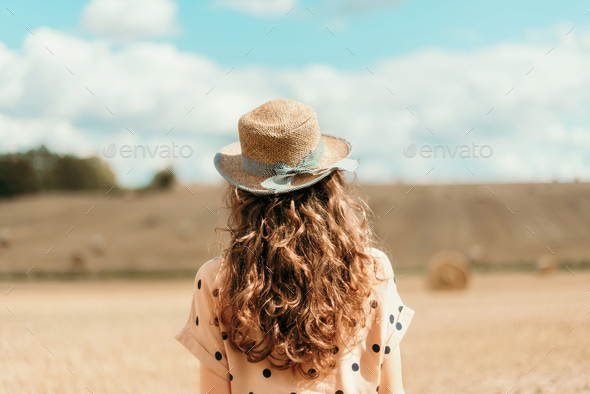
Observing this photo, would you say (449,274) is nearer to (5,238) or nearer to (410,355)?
(410,355)

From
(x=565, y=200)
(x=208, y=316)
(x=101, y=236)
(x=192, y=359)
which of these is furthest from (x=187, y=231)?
(x=208, y=316)

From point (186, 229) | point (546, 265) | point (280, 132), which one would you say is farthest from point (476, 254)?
point (280, 132)

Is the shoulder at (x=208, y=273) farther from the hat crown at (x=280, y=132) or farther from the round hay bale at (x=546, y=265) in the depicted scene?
the round hay bale at (x=546, y=265)

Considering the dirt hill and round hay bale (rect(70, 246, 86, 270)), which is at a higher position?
the dirt hill

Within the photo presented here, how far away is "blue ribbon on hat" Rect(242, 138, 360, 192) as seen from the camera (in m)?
1.91

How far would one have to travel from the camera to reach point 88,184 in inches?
2286

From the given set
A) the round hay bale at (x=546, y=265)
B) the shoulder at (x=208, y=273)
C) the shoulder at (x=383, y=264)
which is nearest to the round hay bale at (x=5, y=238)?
the round hay bale at (x=546, y=265)

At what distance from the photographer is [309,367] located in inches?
74.9

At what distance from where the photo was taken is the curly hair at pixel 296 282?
1.86 m

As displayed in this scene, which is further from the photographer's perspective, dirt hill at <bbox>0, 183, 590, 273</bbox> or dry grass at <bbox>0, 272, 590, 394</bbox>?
dirt hill at <bbox>0, 183, 590, 273</bbox>

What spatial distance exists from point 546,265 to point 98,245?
3184cm

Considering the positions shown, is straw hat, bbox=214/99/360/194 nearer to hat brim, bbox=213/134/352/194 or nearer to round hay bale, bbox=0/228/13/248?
hat brim, bbox=213/134/352/194

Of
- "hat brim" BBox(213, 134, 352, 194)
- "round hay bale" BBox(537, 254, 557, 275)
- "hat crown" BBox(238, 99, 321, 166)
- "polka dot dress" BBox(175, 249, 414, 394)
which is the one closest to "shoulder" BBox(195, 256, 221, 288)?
"polka dot dress" BBox(175, 249, 414, 394)

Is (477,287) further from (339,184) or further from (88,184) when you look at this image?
(88,184)
